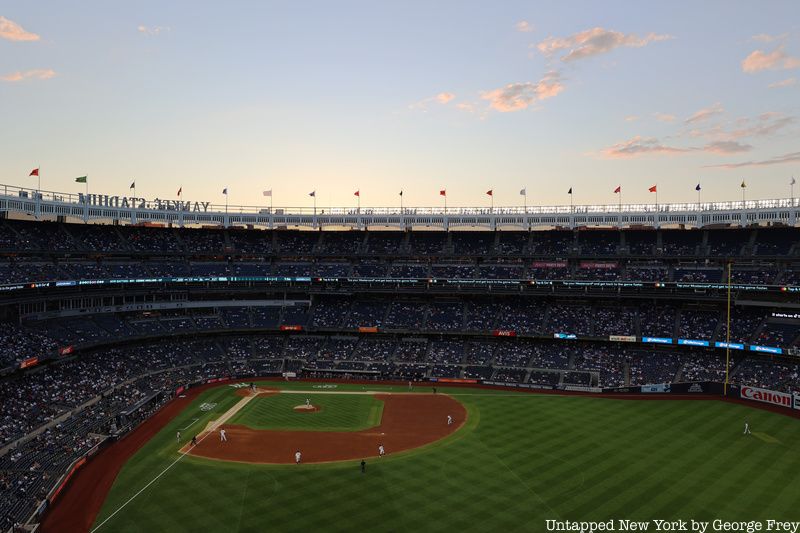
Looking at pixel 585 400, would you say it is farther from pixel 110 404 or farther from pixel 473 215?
pixel 110 404

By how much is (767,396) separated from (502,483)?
3499 centimetres

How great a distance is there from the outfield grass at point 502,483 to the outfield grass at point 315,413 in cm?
759

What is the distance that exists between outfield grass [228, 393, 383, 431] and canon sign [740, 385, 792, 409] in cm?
3748

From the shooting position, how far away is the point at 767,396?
168 ft

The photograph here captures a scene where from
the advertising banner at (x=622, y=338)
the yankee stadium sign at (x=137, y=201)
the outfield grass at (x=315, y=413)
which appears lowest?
the outfield grass at (x=315, y=413)


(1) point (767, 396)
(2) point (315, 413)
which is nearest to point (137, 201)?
(2) point (315, 413)

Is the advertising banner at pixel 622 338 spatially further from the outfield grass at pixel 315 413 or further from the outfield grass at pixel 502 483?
the outfield grass at pixel 315 413

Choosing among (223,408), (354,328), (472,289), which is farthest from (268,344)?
(472,289)

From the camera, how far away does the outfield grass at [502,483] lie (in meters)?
28.7

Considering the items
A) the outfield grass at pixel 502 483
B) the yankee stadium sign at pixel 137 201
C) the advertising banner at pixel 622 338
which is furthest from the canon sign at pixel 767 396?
the yankee stadium sign at pixel 137 201

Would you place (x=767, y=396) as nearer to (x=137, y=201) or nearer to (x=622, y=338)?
(x=622, y=338)

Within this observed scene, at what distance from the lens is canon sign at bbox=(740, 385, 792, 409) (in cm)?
4991

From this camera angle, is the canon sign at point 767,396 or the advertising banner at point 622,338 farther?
the advertising banner at point 622,338

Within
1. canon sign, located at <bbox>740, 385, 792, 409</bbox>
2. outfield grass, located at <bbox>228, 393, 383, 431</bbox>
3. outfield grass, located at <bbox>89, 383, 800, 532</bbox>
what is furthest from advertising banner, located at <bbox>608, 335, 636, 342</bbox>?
outfield grass, located at <bbox>228, 393, 383, 431</bbox>
